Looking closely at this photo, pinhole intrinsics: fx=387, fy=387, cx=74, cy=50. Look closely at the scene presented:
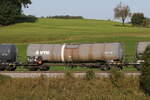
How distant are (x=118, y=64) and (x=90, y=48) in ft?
10.6

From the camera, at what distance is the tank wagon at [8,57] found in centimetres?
3966

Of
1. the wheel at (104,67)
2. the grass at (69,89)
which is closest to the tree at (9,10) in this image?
the wheel at (104,67)

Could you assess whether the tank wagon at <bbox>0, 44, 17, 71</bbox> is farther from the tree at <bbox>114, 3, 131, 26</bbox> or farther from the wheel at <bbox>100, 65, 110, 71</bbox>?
the tree at <bbox>114, 3, 131, 26</bbox>

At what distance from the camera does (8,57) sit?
40688 millimetres

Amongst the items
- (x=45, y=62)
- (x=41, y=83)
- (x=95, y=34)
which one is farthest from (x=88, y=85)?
(x=95, y=34)

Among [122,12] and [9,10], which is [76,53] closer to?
[9,10]

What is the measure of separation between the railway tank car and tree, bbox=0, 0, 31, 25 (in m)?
65.5

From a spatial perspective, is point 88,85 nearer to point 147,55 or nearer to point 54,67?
point 147,55

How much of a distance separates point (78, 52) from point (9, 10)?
69.4 meters

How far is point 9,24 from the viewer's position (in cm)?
11000

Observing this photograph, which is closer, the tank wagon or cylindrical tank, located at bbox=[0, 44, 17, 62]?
the tank wagon

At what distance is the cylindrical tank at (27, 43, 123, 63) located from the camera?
37812 mm

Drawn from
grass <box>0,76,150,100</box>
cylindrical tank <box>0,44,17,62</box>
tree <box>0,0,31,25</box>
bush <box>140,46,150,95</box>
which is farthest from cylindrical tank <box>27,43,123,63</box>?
tree <box>0,0,31,25</box>

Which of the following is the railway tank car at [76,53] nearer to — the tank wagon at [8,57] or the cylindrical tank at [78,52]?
the cylindrical tank at [78,52]
